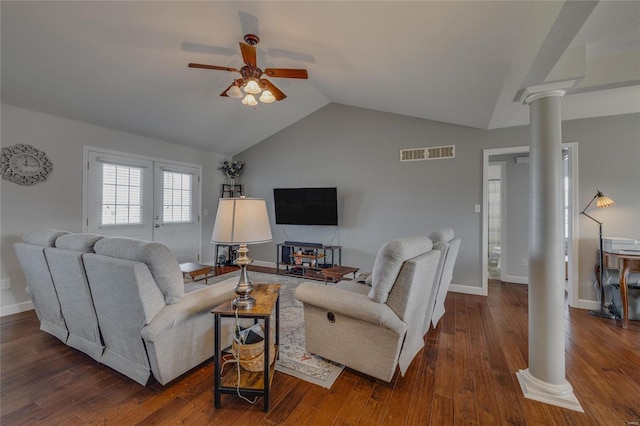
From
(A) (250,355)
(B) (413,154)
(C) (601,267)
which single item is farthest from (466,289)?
(A) (250,355)

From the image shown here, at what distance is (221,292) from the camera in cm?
213

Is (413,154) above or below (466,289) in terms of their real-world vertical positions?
above

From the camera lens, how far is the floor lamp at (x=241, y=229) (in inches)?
69.9

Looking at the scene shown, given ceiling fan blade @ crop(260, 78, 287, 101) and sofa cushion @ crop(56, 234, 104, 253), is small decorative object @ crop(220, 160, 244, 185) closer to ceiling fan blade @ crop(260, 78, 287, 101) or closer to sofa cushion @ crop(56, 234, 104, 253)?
ceiling fan blade @ crop(260, 78, 287, 101)

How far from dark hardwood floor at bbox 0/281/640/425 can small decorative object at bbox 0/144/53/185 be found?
6.23 feet

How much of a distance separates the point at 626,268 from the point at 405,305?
9.38 feet

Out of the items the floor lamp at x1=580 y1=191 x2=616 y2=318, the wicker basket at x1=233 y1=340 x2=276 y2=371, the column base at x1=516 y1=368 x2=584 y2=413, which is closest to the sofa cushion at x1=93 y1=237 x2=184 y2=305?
the wicker basket at x1=233 y1=340 x2=276 y2=371

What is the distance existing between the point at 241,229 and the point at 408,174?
135 inches

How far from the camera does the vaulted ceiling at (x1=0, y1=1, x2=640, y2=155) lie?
1.78 m

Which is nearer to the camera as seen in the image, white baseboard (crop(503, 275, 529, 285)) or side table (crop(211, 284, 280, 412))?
side table (crop(211, 284, 280, 412))

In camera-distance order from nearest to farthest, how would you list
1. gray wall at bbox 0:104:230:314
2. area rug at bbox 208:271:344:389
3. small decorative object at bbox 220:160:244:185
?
1. area rug at bbox 208:271:344:389
2. gray wall at bbox 0:104:230:314
3. small decorative object at bbox 220:160:244:185

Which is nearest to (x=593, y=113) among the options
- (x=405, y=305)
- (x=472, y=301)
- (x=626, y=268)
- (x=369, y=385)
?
(x=626, y=268)

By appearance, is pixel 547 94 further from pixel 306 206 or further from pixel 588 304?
pixel 306 206

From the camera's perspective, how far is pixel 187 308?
1862mm
